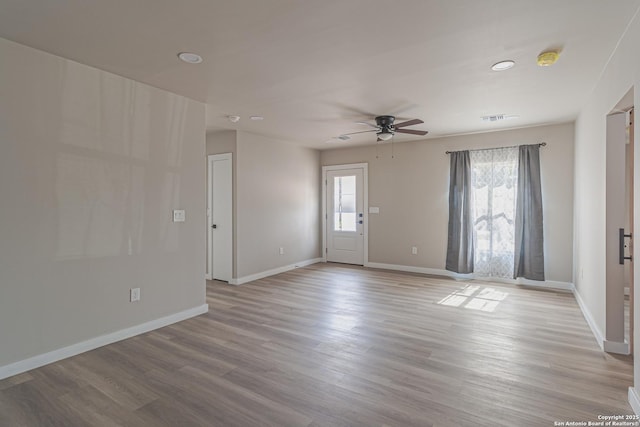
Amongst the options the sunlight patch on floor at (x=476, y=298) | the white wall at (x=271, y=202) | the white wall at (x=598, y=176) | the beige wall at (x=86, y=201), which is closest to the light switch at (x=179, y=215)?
the beige wall at (x=86, y=201)

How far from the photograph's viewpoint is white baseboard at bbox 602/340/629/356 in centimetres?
304

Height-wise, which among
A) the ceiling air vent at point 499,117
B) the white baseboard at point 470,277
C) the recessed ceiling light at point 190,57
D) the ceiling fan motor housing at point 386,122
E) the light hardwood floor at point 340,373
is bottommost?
the light hardwood floor at point 340,373

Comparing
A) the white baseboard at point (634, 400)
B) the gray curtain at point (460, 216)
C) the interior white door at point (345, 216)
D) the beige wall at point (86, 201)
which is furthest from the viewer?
the interior white door at point (345, 216)

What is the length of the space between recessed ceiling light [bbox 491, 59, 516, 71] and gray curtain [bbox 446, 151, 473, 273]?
3.06 metres

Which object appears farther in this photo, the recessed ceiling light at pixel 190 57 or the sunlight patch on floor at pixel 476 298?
the sunlight patch on floor at pixel 476 298

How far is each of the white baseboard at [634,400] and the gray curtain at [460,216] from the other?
3763 millimetres

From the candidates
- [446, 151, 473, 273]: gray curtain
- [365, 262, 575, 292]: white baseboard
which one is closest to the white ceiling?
[446, 151, 473, 273]: gray curtain

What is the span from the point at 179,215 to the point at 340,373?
255 centimetres

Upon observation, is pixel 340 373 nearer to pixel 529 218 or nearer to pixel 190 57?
pixel 190 57

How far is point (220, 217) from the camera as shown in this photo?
5.91 meters

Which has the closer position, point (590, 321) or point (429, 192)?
point (590, 321)

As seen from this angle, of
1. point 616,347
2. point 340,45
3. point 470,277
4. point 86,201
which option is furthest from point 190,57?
point 470,277

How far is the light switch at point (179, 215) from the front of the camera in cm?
393

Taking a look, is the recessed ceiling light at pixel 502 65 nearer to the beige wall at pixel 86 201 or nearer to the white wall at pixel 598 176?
the white wall at pixel 598 176
